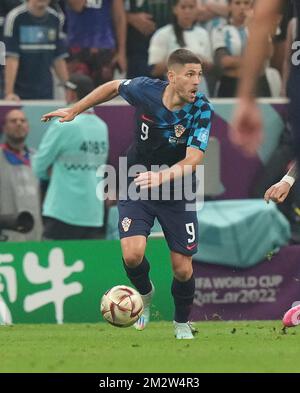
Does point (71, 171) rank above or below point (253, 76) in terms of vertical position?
below

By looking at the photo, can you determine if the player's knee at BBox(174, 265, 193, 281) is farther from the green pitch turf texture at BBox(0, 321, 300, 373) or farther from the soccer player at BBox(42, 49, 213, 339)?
the green pitch turf texture at BBox(0, 321, 300, 373)

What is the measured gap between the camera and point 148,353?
9.25 metres

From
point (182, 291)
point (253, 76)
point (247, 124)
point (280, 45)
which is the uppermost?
point (253, 76)

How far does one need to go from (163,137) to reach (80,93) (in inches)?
138

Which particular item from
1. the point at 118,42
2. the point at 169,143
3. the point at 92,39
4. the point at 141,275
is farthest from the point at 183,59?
the point at 118,42

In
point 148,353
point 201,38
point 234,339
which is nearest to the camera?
point 148,353

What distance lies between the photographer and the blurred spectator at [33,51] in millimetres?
14305

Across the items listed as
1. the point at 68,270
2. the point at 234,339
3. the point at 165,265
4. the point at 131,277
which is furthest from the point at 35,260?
the point at 234,339

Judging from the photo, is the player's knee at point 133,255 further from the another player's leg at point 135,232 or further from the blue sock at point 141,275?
the blue sock at point 141,275

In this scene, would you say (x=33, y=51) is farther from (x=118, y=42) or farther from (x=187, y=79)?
(x=187, y=79)

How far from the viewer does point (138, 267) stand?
1071cm

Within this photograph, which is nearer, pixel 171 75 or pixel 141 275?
pixel 171 75

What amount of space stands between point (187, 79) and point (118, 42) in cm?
485

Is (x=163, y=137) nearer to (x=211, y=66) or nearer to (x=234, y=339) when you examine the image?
(x=234, y=339)
